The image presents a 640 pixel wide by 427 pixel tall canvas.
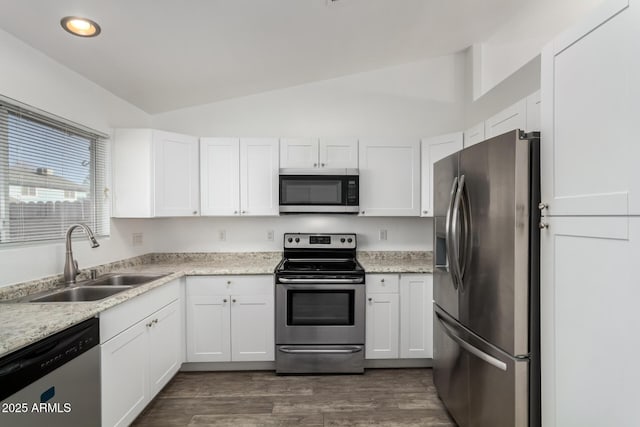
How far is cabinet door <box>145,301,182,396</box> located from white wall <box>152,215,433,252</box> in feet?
2.88

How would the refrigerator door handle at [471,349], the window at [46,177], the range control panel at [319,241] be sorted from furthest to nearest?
the range control panel at [319,241] < the window at [46,177] < the refrigerator door handle at [471,349]

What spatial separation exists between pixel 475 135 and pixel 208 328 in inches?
114

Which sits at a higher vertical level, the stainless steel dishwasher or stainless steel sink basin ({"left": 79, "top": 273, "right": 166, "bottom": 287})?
stainless steel sink basin ({"left": 79, "top": 273, "right": 166, "bottom": 287})

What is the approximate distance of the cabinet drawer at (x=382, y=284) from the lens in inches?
105

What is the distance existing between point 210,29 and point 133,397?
2.39 m

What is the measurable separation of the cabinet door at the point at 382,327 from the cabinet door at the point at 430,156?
944 millimetres

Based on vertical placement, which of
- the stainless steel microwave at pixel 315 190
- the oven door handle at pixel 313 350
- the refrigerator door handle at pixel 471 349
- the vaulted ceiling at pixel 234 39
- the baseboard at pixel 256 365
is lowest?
the baseboard at pixel 256 365

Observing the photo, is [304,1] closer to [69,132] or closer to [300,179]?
Result: [300,179]

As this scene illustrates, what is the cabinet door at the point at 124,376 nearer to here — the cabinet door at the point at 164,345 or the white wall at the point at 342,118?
the cabinet door at the point at 164,345

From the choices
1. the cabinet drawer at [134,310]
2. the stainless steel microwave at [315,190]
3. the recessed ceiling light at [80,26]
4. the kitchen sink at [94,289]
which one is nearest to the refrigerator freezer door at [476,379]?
the stainless steel microwave at [315,190]

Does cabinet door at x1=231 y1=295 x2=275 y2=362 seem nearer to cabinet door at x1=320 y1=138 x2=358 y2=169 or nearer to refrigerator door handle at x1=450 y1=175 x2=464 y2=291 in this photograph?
cabinet door at x1=320 y1=138 x2=358 y2=169

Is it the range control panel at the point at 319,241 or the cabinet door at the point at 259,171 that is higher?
the cabinet door at the point at 259,171

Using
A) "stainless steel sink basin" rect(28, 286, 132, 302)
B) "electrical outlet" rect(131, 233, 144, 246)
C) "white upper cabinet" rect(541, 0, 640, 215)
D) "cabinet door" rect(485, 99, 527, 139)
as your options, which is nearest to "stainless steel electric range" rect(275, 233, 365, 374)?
"stainless steel sink basin" rect(28, 286, 132, 302)

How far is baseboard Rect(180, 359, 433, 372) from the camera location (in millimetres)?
2684
